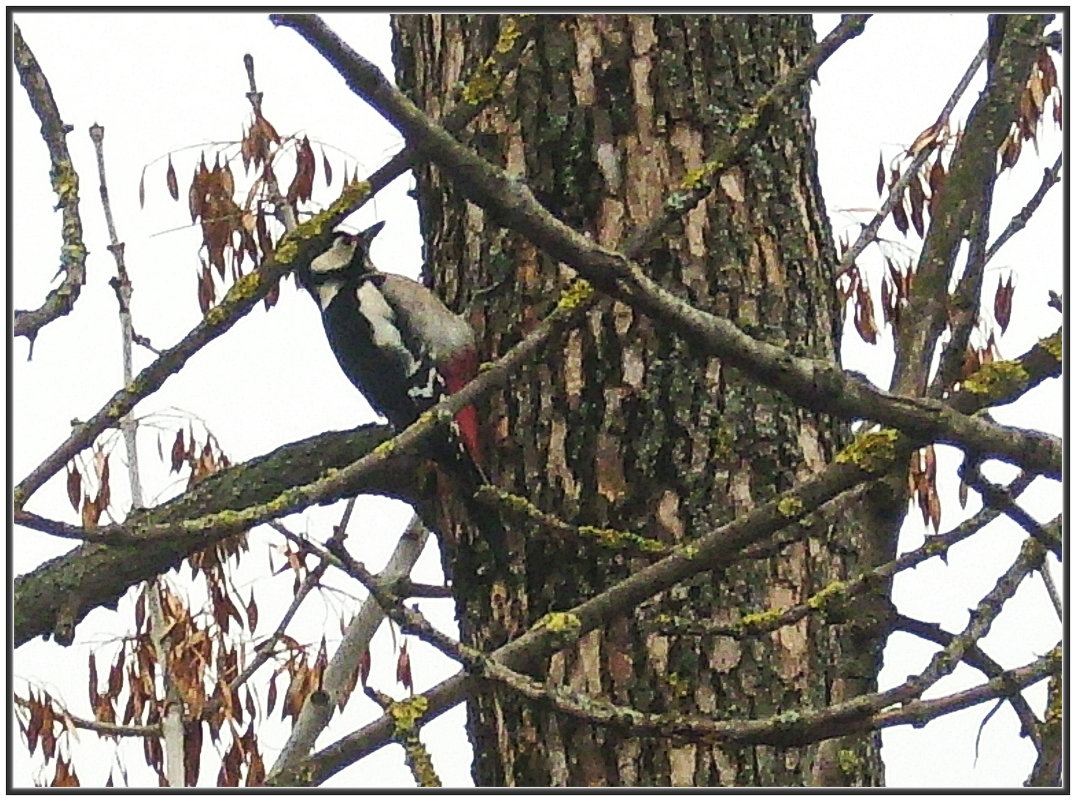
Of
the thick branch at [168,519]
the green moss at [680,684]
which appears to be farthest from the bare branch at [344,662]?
the green moss at [680,684]

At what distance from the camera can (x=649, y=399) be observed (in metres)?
1.91

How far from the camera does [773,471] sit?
189 cm

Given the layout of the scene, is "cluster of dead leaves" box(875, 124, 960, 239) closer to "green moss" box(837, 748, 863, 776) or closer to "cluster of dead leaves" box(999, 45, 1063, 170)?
"cluster of dead leaves" box(999, 45, 1063, 170)

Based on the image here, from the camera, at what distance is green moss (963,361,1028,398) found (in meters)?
1.35

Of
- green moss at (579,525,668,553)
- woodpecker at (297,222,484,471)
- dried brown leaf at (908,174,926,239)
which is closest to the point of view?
green moss at (579,525,668,553)

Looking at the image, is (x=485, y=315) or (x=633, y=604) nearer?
(x=633, y=604)

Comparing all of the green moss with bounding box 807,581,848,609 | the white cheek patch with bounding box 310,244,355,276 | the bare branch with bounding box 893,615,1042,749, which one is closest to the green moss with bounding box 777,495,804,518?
the green moss with bounding box 807,581,848,609

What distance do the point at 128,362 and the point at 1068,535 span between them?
66.6 inches

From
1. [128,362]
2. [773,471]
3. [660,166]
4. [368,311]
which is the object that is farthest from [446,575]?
[368,311]

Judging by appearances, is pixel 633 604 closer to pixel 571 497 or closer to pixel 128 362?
pixel 571 497

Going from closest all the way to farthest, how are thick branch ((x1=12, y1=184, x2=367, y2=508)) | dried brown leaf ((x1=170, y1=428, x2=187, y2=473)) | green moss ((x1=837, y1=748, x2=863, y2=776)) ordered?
thick branch ((x1=12, y1=184, x2=367, y2=508)) → green moss ((x1=837, y1=748, x2=863, y2=776)) → dried brown leaf ((x1=170, y1=428, x2=187, y2=473))

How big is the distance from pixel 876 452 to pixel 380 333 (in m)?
2.10

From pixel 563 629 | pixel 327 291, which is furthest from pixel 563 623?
pixel 327 291

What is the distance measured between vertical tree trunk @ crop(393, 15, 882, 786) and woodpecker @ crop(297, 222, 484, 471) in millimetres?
667
